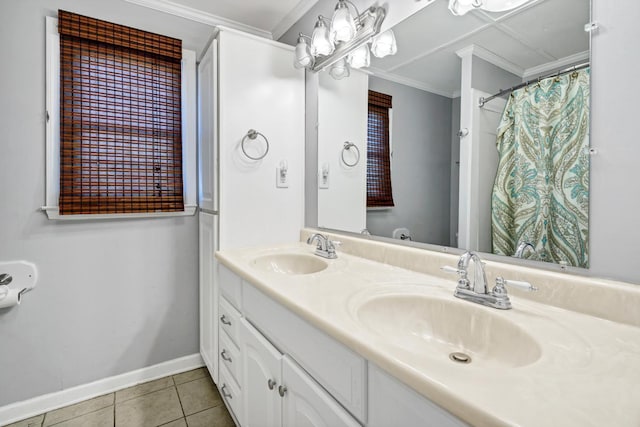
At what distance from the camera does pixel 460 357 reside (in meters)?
0.79

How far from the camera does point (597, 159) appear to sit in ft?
2.57

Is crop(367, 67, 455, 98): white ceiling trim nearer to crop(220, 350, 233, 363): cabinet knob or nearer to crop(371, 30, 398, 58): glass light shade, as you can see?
crop(371, 30, 398, 58): glass light shade

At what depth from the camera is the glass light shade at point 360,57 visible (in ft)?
4.76

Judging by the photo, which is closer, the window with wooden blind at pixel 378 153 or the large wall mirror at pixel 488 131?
the large wall mirror at pixel 488 131

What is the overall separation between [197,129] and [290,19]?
94 centimetres

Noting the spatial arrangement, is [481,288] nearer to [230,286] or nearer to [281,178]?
[230,286]

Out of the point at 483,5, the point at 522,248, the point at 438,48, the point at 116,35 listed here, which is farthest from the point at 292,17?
the point at 522,248

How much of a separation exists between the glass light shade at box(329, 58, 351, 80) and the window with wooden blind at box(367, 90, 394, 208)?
23cm

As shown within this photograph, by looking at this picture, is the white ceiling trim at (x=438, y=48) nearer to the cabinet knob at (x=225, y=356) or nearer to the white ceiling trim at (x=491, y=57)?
the white ceiling trim at (x=491, y=57)

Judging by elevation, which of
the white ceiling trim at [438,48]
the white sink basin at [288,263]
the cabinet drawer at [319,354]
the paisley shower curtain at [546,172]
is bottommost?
the cabinet drawer at [319,354]

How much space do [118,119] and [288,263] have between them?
4.16ft

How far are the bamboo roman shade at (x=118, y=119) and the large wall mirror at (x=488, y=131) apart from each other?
119 centimetres

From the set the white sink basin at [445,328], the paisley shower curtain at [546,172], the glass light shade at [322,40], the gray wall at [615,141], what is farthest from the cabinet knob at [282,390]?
the glass light shade at [322,40]

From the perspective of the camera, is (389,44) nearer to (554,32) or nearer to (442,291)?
(554,32)
